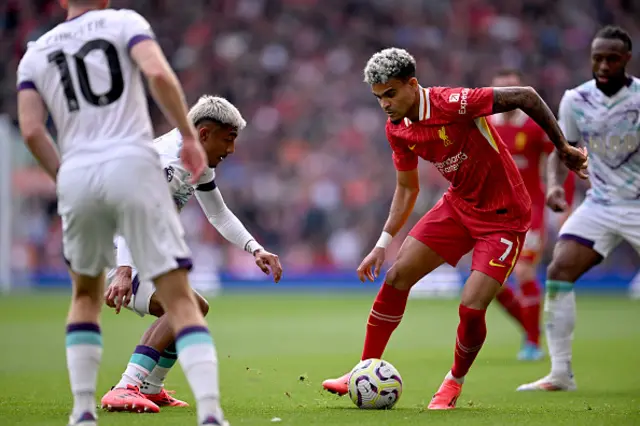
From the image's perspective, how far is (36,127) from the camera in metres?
4.74

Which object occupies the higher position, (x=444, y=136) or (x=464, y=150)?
(x=444, y=136)

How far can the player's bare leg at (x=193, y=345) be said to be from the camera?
4457 mm

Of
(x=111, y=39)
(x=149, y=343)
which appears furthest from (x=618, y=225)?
(x=111, y=39)

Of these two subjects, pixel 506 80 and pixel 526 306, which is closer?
pixel 506 80

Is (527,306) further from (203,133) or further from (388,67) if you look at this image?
(203,133)

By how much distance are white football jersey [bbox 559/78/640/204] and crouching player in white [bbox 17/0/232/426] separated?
14.4 ft

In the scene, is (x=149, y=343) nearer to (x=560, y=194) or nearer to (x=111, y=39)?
(x=111, y=39)

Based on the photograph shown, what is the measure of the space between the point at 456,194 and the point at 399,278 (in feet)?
2.41

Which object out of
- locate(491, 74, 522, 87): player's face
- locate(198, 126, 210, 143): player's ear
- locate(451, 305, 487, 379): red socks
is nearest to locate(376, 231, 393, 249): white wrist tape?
locate(451, 305, 487, 379): red socks

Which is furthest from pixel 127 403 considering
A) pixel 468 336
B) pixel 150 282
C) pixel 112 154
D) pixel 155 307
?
pixel 468 336

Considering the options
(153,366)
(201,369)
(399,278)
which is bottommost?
(153,366)

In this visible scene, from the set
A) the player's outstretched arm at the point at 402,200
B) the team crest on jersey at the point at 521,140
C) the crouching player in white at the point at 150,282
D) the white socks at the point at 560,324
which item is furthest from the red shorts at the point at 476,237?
the team crest on jersey at the point at 521,140

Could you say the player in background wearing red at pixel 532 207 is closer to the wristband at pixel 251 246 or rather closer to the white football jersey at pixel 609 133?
the white football jersey at pixel 609 133

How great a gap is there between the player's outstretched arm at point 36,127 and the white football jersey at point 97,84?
107 mm
